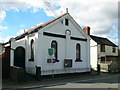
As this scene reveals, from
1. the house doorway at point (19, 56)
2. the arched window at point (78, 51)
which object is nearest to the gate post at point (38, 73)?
the house doorway at point (19, 56)

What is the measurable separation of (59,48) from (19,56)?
5533 millimetres

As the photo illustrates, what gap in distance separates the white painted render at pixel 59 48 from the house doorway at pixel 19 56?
50 cm

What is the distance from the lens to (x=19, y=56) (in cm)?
1758

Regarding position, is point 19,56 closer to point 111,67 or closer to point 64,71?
point 64,71

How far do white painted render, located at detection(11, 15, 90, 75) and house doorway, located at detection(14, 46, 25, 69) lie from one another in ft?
1.66

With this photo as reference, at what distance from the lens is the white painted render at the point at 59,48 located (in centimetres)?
1583

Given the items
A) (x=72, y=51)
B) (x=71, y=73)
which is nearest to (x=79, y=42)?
(x=72, y=51)

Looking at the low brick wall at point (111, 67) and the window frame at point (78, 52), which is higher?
the window frame at point (78, 52)

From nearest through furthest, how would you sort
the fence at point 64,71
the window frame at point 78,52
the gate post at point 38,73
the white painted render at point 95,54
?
the gate post at point 38,73 → the fence at point 64,71 → the window frame at point 78,52 → the white painted render at point 95,54

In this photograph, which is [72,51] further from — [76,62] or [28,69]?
[28,69]

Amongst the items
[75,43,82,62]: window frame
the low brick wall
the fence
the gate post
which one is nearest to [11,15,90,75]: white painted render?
the fence

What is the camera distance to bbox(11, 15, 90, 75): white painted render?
15828 millimetres

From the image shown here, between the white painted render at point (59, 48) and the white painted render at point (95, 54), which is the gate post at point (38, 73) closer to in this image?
the white painted render at point (59, 48)

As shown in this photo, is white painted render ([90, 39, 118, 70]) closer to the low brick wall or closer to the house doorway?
the low brick wall
